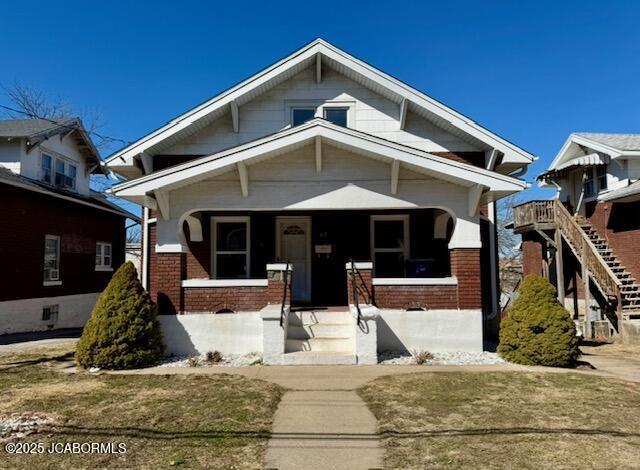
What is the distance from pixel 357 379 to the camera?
6.86m

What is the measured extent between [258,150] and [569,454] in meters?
6.69

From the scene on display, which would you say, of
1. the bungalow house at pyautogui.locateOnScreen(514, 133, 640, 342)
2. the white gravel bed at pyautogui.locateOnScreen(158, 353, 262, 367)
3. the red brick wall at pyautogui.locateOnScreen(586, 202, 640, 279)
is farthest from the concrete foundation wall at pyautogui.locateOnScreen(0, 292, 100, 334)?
the red brick wall at pyautogui.locateOnScreen(586, 202, 640, 279)

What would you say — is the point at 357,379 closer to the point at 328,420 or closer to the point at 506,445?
the point at 328,420

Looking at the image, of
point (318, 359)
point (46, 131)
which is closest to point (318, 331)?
point (318, 359)

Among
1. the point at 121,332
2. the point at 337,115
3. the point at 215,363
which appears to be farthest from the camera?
the point at 337,115

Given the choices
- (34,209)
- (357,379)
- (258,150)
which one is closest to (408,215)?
(258,150)

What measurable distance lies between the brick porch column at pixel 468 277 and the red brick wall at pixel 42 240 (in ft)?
42.2

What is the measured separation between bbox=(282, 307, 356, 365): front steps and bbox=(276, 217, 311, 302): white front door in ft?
8.24

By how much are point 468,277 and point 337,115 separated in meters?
5.25

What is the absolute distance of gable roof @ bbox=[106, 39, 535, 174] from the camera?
33.7 ft

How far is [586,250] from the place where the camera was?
1434 centimetres

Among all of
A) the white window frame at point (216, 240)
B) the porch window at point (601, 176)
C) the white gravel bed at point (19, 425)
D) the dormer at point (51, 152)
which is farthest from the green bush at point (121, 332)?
the porch window at point (601, 176)

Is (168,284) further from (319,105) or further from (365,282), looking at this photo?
(319,105)

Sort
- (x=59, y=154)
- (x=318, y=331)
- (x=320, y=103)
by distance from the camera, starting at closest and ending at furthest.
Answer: (x=318, y=331), (x=320, y=103), (x=59, y=154)
